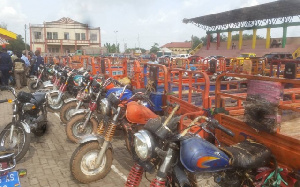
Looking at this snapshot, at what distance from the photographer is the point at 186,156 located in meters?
2.11

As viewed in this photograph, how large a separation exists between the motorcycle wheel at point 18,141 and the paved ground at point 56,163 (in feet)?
0.80

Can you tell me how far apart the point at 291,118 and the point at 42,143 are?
4739 mm

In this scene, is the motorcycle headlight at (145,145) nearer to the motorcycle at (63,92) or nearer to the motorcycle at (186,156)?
the motorcycle at (186,156)

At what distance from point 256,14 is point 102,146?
3626 centimetres

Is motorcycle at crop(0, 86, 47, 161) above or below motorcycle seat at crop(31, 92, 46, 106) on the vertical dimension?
below

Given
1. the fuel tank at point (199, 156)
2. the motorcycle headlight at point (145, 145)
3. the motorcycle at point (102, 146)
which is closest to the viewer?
the fuel tank at point (199, 156)

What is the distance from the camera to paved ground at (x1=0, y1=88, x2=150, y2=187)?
3730mm

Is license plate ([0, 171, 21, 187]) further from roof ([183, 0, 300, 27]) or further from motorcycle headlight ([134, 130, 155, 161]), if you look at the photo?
roof ([183, 0, 300, 27])

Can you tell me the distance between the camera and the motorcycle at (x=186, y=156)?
2.15m

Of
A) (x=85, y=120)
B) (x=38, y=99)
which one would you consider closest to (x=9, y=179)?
(x=85, y=120)

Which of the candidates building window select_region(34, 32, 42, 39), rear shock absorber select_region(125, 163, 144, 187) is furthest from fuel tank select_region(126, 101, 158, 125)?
building window select_region(34, 32, 42, 39)

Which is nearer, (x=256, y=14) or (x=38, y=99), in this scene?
(x=38, y=99)

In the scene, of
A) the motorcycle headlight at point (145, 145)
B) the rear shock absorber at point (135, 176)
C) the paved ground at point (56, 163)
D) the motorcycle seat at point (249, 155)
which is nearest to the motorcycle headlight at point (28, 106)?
the paved ground at point (56, 163)

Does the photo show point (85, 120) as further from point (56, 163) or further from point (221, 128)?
point (221, 128)
